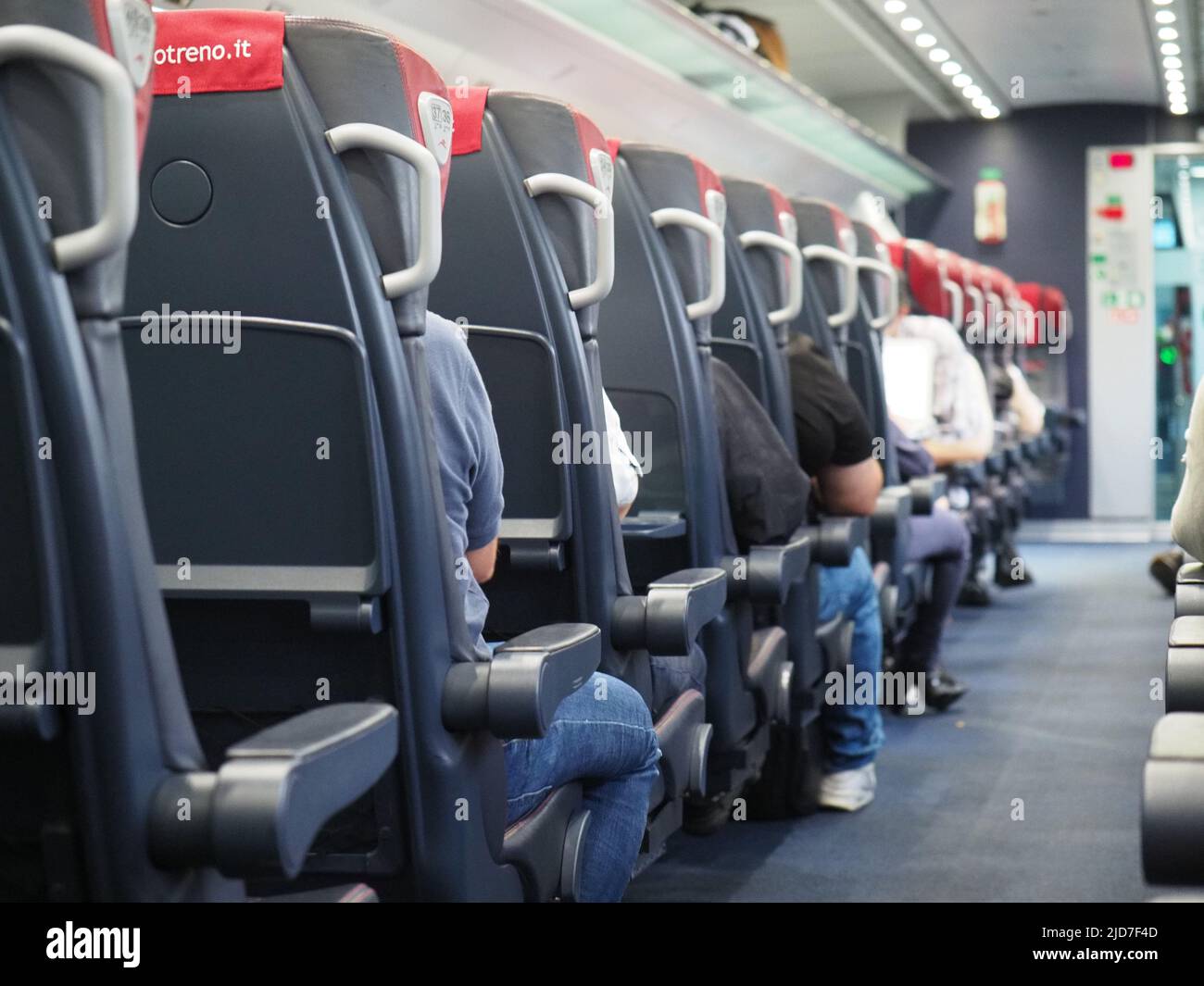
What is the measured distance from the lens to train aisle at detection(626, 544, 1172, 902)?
3479mm

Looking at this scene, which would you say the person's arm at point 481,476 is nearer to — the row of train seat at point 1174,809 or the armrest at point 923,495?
the row of train seat at point 1174,809

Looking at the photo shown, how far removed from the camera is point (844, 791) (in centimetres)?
418

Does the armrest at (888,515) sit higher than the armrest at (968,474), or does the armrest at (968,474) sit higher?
the armrest at (888,515)

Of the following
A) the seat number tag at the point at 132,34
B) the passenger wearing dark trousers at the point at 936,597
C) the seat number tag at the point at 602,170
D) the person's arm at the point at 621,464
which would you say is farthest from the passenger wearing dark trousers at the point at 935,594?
the seat number tag at the point at 132,34

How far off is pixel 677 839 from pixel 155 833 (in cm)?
269

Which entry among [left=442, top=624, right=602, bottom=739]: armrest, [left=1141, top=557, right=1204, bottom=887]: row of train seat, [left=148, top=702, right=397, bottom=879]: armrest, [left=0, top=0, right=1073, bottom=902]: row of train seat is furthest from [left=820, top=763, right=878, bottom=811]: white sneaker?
[left=148, top=702, right=397, bottom=879]: armrest

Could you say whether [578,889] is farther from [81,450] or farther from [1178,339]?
[1178,339]

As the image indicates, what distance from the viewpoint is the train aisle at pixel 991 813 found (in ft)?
11.4

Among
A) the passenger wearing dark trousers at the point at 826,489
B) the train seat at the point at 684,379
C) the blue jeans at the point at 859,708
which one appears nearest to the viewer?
the train seat at the point at 684,379

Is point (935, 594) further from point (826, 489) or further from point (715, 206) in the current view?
point (715, 206)

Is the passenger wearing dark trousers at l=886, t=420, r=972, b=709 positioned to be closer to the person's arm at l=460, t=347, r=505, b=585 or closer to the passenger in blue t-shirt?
the passenger in blue t-shirt

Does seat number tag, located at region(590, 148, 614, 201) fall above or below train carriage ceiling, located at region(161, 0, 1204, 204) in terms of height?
below

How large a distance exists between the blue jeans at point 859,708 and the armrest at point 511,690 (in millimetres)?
2328

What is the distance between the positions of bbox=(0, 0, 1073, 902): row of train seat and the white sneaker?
3.10 ft
